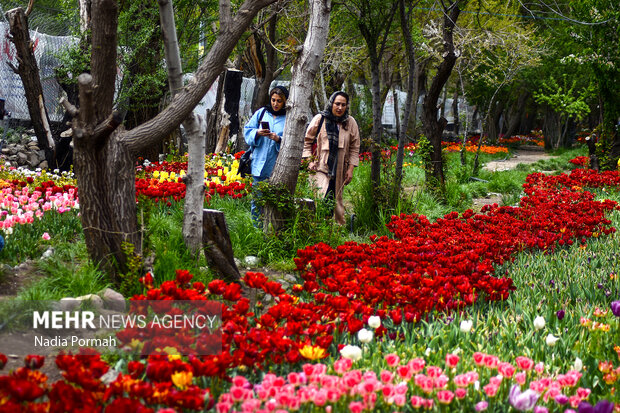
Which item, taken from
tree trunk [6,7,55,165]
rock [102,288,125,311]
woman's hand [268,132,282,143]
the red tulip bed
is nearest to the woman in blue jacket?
woman's hand [268,132,282,143]

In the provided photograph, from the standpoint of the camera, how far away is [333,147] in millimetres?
7293

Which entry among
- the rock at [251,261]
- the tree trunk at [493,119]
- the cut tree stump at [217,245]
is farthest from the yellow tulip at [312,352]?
the tree trunk at [493,119]

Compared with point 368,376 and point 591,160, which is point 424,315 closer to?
point 368,376

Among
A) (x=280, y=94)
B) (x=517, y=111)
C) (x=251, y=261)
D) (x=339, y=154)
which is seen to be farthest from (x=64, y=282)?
(x=517, y=111)

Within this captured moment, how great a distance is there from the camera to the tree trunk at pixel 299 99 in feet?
18.9

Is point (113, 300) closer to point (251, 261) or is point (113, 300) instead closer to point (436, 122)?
point (251, 261)

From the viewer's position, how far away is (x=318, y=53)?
19.0ft

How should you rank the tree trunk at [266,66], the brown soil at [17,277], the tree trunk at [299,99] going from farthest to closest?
the tree trunk at [266,66]
the tree trunk at [299,99]
the brown soil at [17,277]

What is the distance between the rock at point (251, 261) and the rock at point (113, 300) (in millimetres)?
1931

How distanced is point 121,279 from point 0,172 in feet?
20.6

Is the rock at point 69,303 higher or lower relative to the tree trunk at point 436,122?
lower

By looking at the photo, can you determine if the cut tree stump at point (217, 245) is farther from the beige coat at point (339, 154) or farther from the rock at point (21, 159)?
the rock at point (21, 159)

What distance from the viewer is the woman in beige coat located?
727cm

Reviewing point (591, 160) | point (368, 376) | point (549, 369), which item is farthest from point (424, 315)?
point (591, 160)
